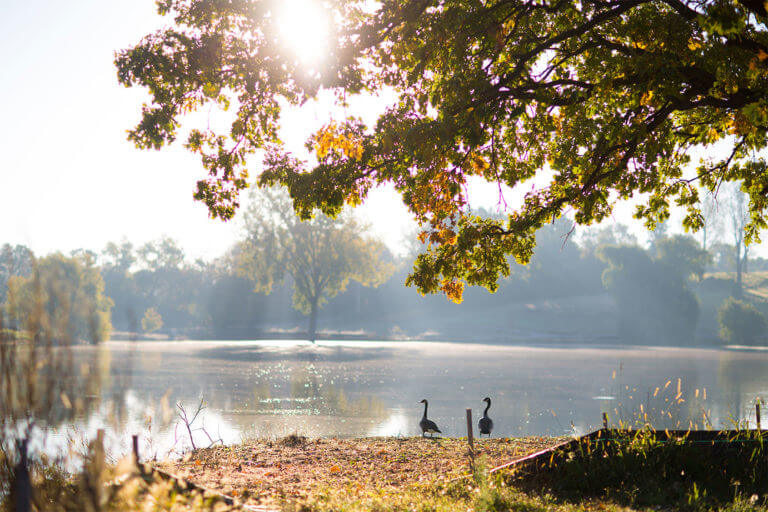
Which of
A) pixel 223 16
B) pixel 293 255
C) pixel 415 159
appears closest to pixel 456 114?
pixel 415 159

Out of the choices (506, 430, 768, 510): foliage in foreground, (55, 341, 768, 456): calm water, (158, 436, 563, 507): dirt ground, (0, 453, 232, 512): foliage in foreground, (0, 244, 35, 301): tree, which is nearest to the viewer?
(0, 453, 232, 512): foliage in foreground

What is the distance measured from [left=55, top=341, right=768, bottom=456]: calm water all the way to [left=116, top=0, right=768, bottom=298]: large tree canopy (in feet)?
14.3

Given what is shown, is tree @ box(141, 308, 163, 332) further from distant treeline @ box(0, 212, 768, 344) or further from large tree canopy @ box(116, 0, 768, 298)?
large tree canopy @ box(116, 0, 768, 298)

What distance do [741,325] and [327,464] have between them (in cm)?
6604

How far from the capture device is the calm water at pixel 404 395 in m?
14.9

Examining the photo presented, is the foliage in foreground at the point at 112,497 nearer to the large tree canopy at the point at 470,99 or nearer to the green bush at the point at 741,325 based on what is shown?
the large tree canopy at the point at 470,99

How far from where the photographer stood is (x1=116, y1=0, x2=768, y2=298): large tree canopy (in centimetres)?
901

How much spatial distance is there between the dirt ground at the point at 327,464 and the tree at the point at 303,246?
2204 inches

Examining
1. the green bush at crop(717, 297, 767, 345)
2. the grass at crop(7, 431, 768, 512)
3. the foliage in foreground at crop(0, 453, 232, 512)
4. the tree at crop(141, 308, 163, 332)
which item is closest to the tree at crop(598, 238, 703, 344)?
the green bush at crop(717, 297, 767, 345)

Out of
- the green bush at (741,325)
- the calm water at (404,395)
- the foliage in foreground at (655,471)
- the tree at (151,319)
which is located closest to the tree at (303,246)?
the tree at (151,319)

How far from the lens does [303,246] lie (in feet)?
223

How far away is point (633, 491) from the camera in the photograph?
7.20m

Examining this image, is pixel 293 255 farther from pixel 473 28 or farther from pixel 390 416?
pixel 473 28

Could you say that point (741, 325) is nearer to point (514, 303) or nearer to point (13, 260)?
point (514, 303)
